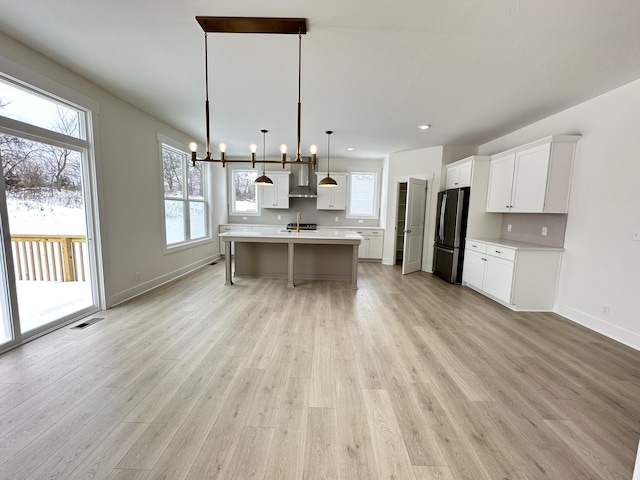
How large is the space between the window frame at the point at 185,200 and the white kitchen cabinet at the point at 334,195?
9.02ft

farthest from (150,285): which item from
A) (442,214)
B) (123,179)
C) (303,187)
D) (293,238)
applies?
(442,214)

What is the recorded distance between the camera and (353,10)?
70.1 inches

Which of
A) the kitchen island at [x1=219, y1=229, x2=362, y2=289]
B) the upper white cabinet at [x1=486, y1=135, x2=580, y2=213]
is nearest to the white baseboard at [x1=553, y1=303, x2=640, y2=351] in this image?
the upper white cabinet at [x1=486, y1=135, x2=580, y2=213]

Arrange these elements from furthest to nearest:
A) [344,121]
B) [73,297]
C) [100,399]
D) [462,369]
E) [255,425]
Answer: [344,121]
[73,297]
[462,369]
[100,399]
[255,425]

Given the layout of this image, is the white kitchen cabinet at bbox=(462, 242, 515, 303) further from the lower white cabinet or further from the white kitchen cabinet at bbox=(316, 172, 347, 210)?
the white kitchen cabinet at bbox=(316, 172, 347, 210)

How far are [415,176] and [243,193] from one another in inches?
176

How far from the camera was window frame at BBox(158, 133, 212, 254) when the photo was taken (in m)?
4.34

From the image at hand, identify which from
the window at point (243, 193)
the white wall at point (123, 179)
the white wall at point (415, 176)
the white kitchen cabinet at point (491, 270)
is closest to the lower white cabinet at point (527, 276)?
the white kitchen cabinet at point (491, 270)

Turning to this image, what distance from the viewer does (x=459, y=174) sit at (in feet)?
15.6

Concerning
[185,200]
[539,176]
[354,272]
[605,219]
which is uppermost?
[539,176]

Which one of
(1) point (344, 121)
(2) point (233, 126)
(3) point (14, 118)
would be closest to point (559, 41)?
(1) point (344, 121)

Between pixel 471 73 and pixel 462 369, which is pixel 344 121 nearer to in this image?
pixel 471 73

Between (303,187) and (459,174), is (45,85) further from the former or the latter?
(459,174)

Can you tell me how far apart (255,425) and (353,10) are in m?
2.83
